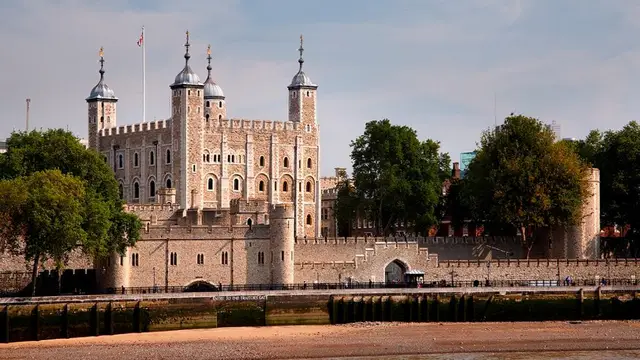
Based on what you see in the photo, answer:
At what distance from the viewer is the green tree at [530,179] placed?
91562mm

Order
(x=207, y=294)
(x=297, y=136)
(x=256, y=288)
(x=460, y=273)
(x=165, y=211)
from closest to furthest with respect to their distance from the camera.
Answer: (x=207, y=294) → (x=256, y=288) → (x=460, y=273) → (x=165, y=211) → (x=297, y=136)

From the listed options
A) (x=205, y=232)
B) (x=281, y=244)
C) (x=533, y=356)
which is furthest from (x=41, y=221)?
(x=533, y=356)

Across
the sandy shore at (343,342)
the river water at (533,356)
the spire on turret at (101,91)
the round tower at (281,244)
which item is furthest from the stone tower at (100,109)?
the river water at (533,356)

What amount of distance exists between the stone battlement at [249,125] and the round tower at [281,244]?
2519 cm

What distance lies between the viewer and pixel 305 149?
11306 cm

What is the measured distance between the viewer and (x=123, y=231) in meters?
79.5

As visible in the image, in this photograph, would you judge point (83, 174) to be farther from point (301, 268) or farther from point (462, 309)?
point (462, 309)

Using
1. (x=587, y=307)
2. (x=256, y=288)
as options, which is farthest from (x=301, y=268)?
(x=587, y=307)

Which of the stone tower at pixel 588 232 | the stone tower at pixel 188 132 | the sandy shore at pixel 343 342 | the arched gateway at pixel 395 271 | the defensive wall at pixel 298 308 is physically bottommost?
the sandy shore at pixel 343 342

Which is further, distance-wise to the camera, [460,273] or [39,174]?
[460,273]

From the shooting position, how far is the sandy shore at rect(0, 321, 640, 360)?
65.1m

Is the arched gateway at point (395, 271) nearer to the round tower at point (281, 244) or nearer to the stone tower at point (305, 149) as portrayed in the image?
the round tower at point (281, 244)

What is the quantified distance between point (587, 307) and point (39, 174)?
27334 millimetres

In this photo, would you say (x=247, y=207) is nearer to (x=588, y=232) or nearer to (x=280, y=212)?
(x=280, y=212)
